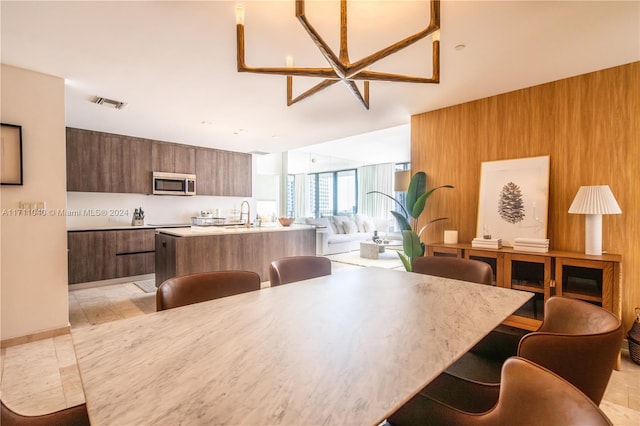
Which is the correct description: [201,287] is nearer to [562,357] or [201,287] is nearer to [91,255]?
[562,357]

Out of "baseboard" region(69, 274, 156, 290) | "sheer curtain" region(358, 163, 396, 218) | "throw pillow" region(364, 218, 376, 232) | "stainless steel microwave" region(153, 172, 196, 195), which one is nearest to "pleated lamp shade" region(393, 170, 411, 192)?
"stainless steel microwave" region(153, 172, 196, 195)

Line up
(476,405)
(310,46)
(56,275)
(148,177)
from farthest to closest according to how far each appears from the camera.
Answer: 1. (148,177)
2. (56,275)
3. (310,46)
4. (476,405)

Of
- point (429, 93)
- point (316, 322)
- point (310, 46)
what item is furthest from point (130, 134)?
point (316, 322)

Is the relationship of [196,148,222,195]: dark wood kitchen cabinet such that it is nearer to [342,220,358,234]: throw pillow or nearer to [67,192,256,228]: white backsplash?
[67,192,256,228]: white backsplash

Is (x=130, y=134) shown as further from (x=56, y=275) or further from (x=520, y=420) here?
(x=520, y=420)

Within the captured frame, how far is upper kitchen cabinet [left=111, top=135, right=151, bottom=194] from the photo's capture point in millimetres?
4777

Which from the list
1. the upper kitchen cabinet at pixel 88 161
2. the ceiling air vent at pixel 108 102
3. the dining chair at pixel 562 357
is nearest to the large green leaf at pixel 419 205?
the dining chair at pixel 562 357

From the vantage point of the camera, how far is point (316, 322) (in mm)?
1099

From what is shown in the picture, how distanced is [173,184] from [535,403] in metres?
5.67

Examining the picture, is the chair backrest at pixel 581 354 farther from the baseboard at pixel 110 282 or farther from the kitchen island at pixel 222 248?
the baseboard at pixel 110 282

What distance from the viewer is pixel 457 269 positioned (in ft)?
6.48

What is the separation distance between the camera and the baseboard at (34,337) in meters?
2.56

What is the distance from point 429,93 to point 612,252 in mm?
2126

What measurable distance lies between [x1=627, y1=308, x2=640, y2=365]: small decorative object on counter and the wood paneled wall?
0.12m
